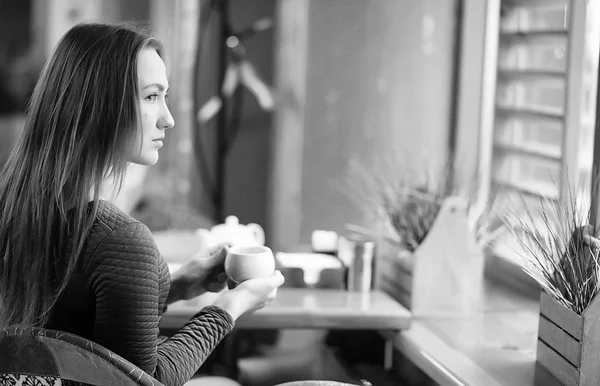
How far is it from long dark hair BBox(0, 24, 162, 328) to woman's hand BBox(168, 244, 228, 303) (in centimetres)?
43

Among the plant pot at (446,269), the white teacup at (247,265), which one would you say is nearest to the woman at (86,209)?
the white teacup at (247,265)

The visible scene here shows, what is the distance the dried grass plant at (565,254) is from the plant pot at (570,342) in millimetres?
32

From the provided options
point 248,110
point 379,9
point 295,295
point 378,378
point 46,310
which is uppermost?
point 379,9

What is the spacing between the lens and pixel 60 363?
1.50 m

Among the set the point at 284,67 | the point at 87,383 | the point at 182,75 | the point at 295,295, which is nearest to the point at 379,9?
the point at 284,67

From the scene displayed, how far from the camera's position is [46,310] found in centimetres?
153

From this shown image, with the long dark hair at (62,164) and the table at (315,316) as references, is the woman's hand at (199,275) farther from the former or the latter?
the long dark hair at (62,164)

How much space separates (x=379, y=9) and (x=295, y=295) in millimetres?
1289

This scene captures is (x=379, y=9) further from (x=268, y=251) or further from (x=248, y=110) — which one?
(x=268, y=251)

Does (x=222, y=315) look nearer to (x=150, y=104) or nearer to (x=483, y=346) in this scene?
(x=150, y=104)

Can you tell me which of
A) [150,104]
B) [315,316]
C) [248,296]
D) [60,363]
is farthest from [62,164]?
[315,316]

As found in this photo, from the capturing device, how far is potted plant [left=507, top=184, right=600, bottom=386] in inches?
66.6

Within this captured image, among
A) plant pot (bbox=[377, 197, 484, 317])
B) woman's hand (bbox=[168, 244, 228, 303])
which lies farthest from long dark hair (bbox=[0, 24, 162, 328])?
plant pot (bbox=[377, 197, 484, 317])

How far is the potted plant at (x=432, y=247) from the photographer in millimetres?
2291
